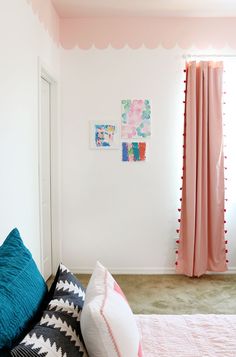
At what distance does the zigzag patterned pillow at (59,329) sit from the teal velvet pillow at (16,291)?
39 mm

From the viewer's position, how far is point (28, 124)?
103 inches

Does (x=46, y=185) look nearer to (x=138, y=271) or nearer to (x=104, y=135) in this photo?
(x=104, y=135)

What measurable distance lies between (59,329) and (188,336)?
659 millimetres

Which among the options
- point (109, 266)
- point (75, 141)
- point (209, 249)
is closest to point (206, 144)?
point (209, 249)

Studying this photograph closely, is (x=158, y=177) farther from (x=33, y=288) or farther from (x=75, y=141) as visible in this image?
(x=33, y=288)

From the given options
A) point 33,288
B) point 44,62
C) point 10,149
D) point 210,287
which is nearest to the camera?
point 33,288

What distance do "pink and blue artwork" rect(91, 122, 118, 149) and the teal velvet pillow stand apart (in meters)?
2.62

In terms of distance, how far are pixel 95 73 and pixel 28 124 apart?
1.49 meters

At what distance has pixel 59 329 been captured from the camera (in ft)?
3.35

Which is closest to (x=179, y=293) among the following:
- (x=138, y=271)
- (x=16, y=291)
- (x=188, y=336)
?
(x=138, y=271)

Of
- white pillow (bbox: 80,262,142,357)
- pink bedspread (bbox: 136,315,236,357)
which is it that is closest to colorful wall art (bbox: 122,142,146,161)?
pink bedspread (bbox: 136,315,236,357)

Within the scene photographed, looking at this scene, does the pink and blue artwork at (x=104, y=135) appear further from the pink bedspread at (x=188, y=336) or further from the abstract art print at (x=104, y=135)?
the pink bedspread at (x=188, y=336)

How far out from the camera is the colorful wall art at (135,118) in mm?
3877

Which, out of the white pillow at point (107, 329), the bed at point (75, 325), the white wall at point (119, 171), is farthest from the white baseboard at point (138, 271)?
the white pillow at point (107, 329)
